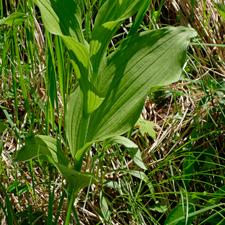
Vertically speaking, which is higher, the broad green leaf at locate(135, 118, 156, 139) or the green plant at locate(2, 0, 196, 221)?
the green plant at locate(2, 0, 196, 221)

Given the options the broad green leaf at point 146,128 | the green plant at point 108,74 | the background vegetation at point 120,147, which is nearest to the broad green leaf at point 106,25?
the green plant at point 108,74

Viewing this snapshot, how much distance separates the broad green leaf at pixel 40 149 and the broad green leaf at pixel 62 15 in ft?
→ 1.20

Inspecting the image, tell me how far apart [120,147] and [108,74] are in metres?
0.52

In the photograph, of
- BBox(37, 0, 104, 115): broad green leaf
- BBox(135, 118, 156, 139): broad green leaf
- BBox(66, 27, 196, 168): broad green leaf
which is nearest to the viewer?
BBox(37, 0, 104, 115): broad green leaf

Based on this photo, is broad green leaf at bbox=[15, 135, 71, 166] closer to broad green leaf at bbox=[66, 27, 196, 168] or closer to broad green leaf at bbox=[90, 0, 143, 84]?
broad green leaf at bbox=[66, 27, 196, 168]

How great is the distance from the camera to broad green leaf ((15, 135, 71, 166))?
0.90 metres

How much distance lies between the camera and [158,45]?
3.13ft

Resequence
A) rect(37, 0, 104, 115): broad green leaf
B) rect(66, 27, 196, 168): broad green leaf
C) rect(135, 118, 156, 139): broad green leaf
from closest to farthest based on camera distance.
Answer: rect(37, 0, 104, 115): broad green leaf → rect(66, 27, 196, 168): broad green leaf → rect(135, 118, 156, 139): broad green leaf

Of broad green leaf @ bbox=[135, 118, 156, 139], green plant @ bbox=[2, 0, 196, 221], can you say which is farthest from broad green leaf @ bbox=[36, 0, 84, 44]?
broad green leaf @ bbox=[135, 118, 156, 139]

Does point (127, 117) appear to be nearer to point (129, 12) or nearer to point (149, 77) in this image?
point (149, 77)

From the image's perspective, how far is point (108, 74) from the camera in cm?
98

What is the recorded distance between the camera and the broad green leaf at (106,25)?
2.79ft

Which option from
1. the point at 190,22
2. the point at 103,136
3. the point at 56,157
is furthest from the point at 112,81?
the point at 190,22

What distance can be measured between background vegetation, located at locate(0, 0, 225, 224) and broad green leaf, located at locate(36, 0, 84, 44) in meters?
0.13
